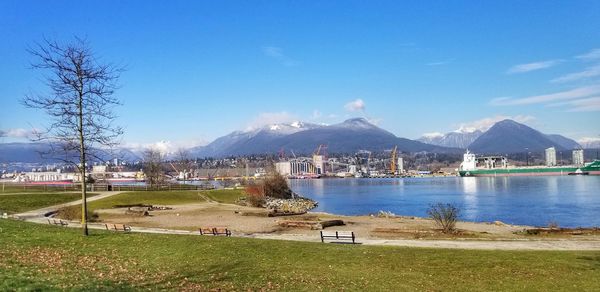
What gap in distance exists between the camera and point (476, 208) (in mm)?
67188

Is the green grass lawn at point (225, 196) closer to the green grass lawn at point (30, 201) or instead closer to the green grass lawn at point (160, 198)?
the green grass lawn at point (160, 198)

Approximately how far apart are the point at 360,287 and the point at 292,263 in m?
3.72

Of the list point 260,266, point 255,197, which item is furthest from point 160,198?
point 260,266

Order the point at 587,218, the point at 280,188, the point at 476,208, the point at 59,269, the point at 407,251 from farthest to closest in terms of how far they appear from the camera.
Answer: the point at 280,188
the point at 476,208
the point at 587,218
the point at 407,251
the point at 59,269

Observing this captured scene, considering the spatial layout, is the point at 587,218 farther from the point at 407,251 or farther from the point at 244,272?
the point at 244,272

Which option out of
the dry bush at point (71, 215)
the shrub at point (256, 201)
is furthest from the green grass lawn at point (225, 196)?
the dry bush at point (71, 215)

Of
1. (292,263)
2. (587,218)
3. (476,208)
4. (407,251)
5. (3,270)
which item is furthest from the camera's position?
(476,208)

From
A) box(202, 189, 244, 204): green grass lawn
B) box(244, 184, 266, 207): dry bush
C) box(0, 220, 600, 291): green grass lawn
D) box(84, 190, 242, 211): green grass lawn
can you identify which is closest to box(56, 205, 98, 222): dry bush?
box(84, 190, 242, 211): green grass lawn

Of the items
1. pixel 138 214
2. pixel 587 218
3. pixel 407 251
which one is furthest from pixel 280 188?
pixel 407 251

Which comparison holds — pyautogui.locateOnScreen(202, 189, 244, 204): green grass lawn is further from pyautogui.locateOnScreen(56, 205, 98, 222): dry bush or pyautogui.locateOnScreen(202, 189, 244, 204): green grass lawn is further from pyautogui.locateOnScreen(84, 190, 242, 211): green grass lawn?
pyautogui.locateOnScreen(56, 205, 98, 222): dry bush

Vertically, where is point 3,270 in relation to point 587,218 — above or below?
above

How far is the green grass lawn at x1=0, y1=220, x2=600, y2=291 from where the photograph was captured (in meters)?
13.0

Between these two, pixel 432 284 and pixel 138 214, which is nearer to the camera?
pixel 432 284

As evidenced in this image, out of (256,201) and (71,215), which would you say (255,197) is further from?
(71,215)
